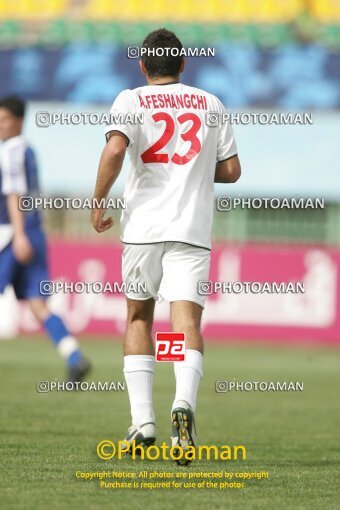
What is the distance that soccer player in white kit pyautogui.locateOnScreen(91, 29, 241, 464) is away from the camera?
5.69 m

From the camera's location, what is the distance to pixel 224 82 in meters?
21.4

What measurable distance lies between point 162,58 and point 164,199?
0.64 m

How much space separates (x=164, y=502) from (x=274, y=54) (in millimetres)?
17419

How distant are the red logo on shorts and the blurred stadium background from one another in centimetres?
1405

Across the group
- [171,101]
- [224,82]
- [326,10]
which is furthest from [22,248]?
[326,10]

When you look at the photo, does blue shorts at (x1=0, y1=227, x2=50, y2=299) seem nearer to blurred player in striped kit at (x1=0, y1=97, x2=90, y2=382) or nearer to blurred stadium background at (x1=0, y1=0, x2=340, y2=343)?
blurred player in striped kit at (x1=0, y1=97, x2=90, y2=382)

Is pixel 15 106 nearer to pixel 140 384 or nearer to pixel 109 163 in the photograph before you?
pixel 109 163

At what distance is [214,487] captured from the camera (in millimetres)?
5012

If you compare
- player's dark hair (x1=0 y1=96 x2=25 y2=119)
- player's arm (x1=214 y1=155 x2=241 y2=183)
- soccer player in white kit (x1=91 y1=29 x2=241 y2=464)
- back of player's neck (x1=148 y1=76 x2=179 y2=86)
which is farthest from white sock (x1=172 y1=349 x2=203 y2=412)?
player's dark hair (x1=0 y1=96 x2=25 y2=119)

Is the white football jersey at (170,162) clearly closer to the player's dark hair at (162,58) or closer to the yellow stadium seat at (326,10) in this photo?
the player's dark hair at (162,58)

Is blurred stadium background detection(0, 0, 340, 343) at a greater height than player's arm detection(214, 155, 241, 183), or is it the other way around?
blurred stadium background detection(0, 0, 340, 343)

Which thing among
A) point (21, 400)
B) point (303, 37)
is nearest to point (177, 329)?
point (21, 400)

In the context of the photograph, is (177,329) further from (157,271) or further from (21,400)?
(21,400)

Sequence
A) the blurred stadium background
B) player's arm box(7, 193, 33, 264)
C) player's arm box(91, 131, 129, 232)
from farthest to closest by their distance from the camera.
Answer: the blurred stadium background < player's arm box(7, 193, 33, 264) < player's arm box(91, 131, 129, 232)
